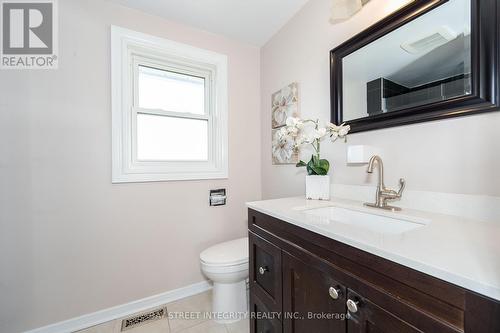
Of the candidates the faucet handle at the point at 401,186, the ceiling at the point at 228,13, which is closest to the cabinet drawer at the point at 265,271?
the faucet handle at the point at 401,186

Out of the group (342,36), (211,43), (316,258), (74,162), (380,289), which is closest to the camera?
(380,289)

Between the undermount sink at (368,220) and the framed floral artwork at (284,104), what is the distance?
0.83 m

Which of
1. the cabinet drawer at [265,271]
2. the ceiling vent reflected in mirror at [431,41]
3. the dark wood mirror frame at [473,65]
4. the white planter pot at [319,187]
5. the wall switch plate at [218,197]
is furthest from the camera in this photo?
the wall switch plate at [218,197]

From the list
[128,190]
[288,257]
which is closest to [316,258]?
[288,257]

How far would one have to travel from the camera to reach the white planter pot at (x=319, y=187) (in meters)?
1.21

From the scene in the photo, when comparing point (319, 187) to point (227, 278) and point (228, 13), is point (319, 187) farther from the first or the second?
point (228, 13)

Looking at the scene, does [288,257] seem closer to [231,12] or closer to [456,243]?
[456,243]

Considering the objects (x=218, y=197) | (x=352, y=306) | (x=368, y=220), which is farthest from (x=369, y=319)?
(x=218, y=197)

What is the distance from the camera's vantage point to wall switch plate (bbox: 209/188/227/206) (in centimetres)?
183

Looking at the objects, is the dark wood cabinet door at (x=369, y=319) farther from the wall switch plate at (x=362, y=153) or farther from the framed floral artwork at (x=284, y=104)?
the framed floral artwork at (x=284, y=104)

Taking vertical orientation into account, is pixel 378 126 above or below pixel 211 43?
below

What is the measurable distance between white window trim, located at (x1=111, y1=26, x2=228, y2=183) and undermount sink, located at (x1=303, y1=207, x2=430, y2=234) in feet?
3.59

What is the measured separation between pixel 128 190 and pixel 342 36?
1821 millimetres

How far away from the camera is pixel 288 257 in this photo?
0.83m
